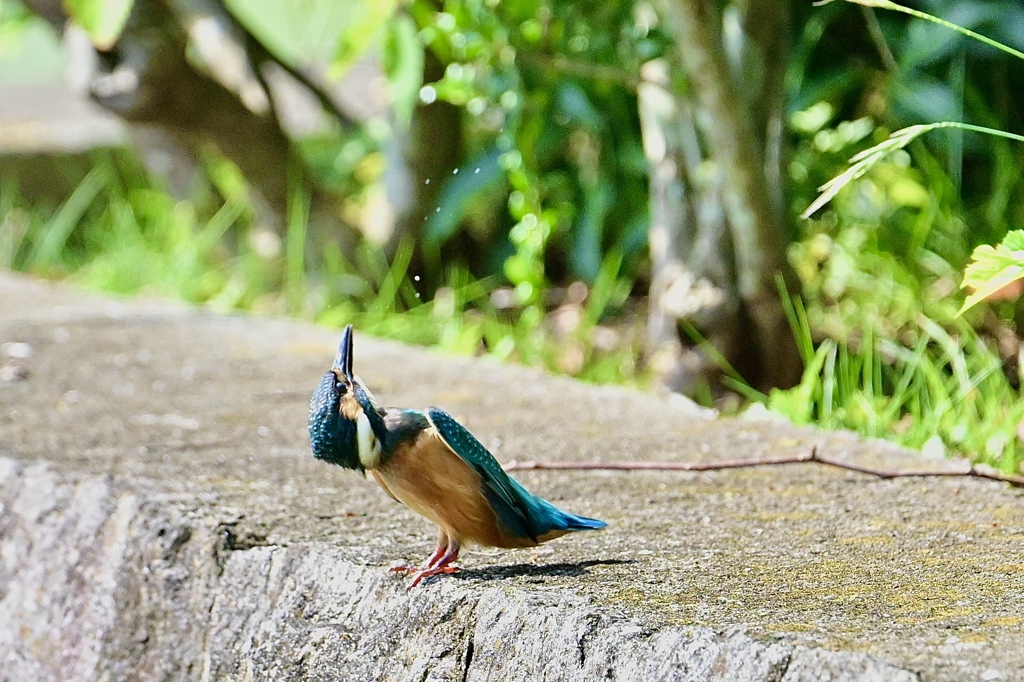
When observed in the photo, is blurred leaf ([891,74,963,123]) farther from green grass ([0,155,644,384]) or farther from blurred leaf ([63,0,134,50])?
blurred leaf ([63,0,134,50])

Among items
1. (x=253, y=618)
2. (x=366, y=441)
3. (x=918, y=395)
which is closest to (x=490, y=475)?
(x=366, y=441)

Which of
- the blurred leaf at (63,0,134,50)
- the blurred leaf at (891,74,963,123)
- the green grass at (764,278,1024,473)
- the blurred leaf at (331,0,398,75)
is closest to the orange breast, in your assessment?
the green grass at (764,278,1024,473)

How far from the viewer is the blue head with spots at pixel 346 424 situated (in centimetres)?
126

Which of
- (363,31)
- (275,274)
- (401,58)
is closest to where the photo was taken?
(363,31)

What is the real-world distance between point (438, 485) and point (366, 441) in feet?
0.28

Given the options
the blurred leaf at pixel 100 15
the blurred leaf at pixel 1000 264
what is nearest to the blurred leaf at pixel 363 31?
the blurred leaf at pixel 100 15

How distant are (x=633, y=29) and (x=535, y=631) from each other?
172 cm

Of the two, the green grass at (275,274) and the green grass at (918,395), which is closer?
the green grass at (918,395)

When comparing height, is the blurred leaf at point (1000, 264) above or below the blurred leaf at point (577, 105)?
below

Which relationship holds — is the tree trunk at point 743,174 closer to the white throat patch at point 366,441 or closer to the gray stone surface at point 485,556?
the gray stone surface at point 485,556

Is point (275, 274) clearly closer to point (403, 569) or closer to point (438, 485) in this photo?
point (403, 569)

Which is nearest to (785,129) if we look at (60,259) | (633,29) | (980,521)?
(633,29)

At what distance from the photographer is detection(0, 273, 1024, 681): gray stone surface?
1225 millimetres

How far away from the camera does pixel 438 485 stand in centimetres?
128
